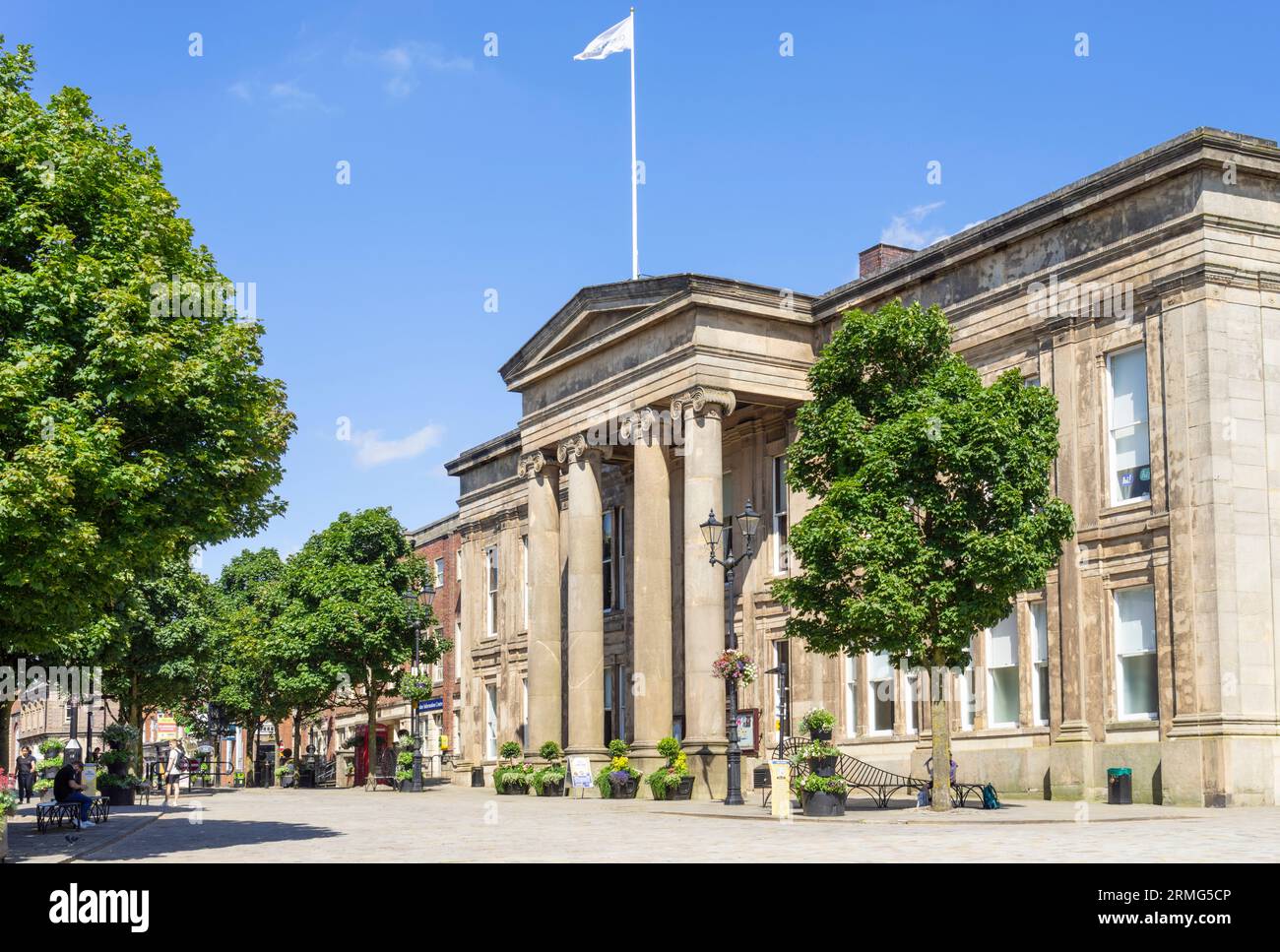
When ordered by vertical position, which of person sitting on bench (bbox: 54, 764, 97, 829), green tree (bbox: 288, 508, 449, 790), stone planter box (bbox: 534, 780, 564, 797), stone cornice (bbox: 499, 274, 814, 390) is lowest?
stone planter box (bbox: 534, 780, 564, 797)

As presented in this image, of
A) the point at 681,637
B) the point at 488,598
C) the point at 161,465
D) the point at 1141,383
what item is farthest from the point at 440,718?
the point at 161,465

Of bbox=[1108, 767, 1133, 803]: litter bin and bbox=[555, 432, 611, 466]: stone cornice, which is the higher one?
bbox=[555, 432, 611, 466]: stone cornice

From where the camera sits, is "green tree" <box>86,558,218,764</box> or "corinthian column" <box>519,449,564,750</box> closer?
"corinthian column" <box>519,449,564,750</box>

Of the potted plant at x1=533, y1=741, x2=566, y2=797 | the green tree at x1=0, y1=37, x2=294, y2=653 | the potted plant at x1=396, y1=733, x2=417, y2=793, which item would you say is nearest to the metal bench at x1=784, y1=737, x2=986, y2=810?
the potted plant at x1=533, y1=741, x2=566, y2=797

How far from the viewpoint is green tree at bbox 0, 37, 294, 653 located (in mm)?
19500

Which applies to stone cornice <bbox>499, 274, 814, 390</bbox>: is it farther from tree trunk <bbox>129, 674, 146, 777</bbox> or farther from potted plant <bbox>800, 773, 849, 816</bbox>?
tree trunk <bbox>129, 674, 146, 777</bbox>

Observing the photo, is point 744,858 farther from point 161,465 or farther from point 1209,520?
point 1209,520

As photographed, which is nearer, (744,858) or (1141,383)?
(744,858)

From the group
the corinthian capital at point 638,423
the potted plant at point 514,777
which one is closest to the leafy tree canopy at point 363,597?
the potted plant at point 514,777

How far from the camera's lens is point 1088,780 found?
32.1 meters

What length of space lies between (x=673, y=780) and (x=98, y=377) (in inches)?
829

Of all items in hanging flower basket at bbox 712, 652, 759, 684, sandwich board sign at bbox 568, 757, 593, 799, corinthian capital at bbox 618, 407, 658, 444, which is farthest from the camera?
sandwich board sign at bbox 568, 757, 593, 799

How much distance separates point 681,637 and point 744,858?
96.6 feet

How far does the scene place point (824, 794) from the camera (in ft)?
92.7
